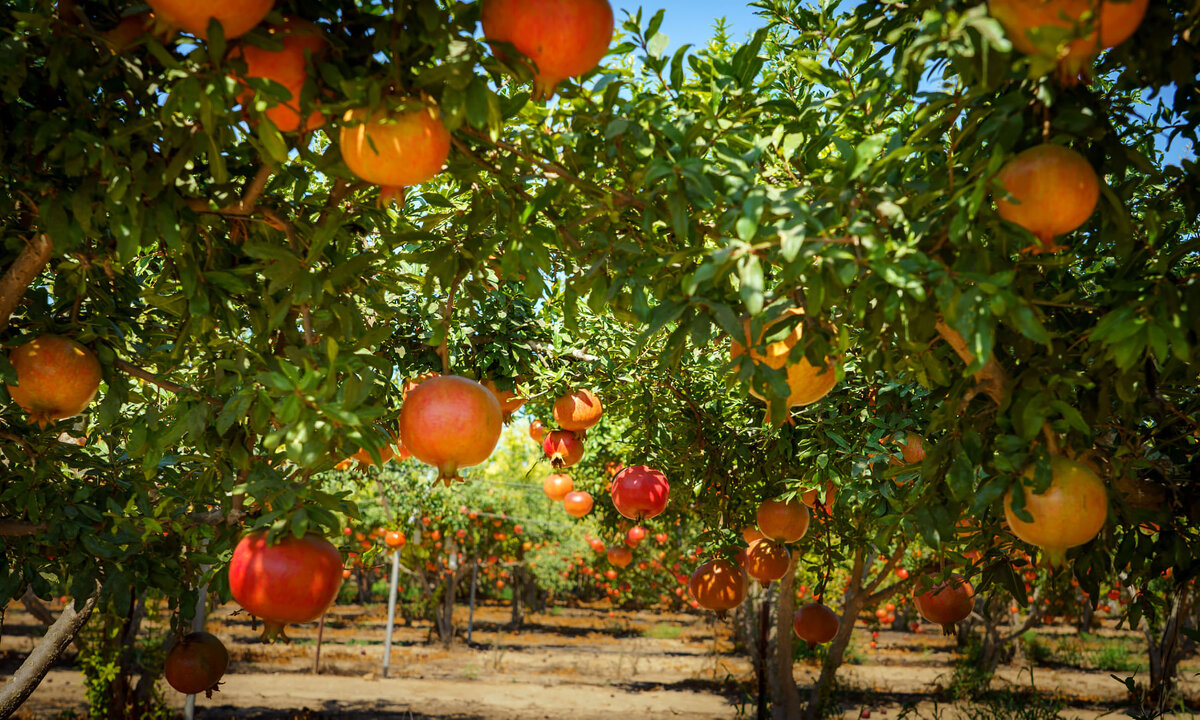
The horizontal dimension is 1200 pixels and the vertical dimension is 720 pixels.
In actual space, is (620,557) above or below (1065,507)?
above

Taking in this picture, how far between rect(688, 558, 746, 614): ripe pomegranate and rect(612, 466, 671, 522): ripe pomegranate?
704 mm

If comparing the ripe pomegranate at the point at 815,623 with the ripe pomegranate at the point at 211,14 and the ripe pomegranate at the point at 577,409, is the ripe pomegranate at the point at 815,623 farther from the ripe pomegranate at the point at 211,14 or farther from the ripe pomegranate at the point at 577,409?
the ripe pomegranate at the point at 211,14

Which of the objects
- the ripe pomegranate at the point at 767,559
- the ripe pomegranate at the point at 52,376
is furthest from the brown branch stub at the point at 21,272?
the ripe pomegranate at the point at 767,559

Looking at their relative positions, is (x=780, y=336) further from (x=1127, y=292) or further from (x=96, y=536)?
(x=96, y=536)

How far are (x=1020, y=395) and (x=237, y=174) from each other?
2.09m

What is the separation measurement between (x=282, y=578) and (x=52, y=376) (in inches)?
39.0

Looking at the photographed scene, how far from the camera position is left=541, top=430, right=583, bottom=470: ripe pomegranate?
14.5 feet

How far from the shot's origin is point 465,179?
1.80 metres

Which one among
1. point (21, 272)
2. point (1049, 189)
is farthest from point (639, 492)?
point (1049, 189)

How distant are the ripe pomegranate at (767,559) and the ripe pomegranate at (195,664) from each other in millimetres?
2904

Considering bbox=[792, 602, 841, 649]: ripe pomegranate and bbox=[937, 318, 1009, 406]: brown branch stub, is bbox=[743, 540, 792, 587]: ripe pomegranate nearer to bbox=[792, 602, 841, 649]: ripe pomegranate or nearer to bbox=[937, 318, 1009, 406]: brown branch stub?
bbox=[792, 602, 841, 649]: ripe pomegranate

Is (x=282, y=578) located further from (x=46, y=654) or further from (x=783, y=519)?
(x=46, y=654)

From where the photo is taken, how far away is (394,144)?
1441 millimetres

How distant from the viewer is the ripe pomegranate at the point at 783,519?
4.14 metres
